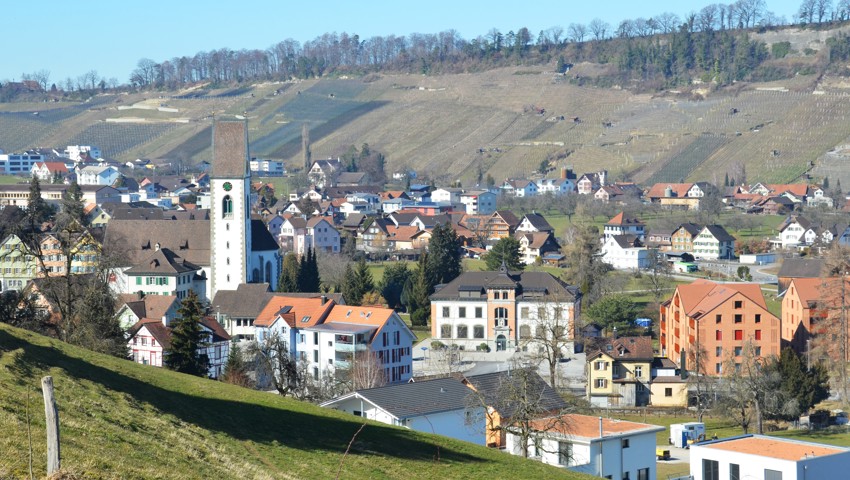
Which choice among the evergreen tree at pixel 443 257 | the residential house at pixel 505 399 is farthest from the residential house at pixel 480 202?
the residential house at pixel 505 399

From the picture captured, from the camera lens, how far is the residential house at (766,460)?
24.6 meters

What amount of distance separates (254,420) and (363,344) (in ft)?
78.3

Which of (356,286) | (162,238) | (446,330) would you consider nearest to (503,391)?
(446,330)

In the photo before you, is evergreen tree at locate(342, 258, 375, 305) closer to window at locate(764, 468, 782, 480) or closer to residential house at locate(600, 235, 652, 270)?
residential house at locate(600, 235, 652, 270)

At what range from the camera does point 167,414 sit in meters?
16.0

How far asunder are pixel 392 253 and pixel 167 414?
6616 cm

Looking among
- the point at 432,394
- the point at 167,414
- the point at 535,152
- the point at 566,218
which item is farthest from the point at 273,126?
the point at 167,414

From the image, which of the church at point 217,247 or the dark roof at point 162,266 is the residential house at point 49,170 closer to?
the church at point 217,247

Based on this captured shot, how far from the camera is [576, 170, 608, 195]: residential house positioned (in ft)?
381

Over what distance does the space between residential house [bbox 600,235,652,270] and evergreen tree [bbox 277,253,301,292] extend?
21.7 meters

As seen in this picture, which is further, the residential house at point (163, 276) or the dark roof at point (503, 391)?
the residential house at point (163, 276)

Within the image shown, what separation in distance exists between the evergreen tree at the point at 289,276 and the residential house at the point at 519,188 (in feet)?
187

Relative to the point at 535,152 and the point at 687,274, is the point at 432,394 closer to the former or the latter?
the point at 687,274

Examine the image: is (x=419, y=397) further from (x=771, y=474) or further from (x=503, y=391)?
(x=771, y=474)
